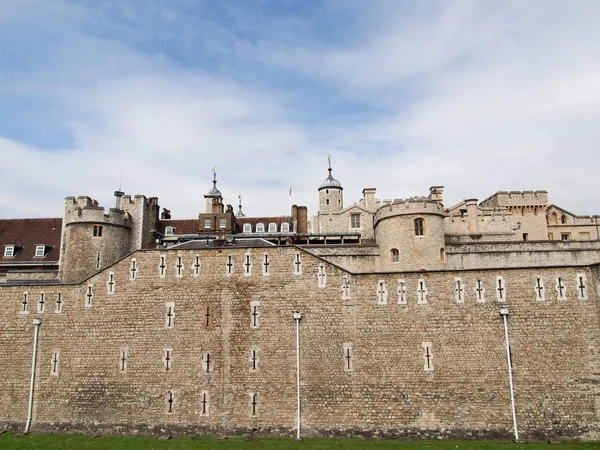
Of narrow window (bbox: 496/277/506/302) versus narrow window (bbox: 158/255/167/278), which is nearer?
narrow window (bbox: 496/277/506/302)

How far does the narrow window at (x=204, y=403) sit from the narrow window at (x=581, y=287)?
20098 millimetres

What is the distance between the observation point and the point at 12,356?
26.9m

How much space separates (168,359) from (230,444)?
19.0ft

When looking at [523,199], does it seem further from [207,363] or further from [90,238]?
[90,238]

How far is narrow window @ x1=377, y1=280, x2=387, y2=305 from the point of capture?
2539 cm

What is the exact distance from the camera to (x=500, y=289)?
24734mm

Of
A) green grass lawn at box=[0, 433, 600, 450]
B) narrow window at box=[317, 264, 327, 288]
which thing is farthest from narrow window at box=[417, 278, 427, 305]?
green grass lawn at box=[0, 433, 600, 450]

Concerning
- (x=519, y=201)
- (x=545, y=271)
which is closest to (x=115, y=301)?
(x=545, y=271)

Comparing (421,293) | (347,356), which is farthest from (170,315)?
(421,293)

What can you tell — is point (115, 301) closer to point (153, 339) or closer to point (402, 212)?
point (153, 339)

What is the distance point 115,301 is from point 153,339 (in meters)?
3.20

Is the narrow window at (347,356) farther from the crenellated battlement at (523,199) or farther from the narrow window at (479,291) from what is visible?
the crenellated battlement at (523,199)

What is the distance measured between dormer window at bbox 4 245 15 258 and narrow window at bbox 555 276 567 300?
139 feet

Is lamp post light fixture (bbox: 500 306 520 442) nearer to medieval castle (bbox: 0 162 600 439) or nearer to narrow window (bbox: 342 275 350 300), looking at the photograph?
medieval castle (bbox: 0 162 600 439)
